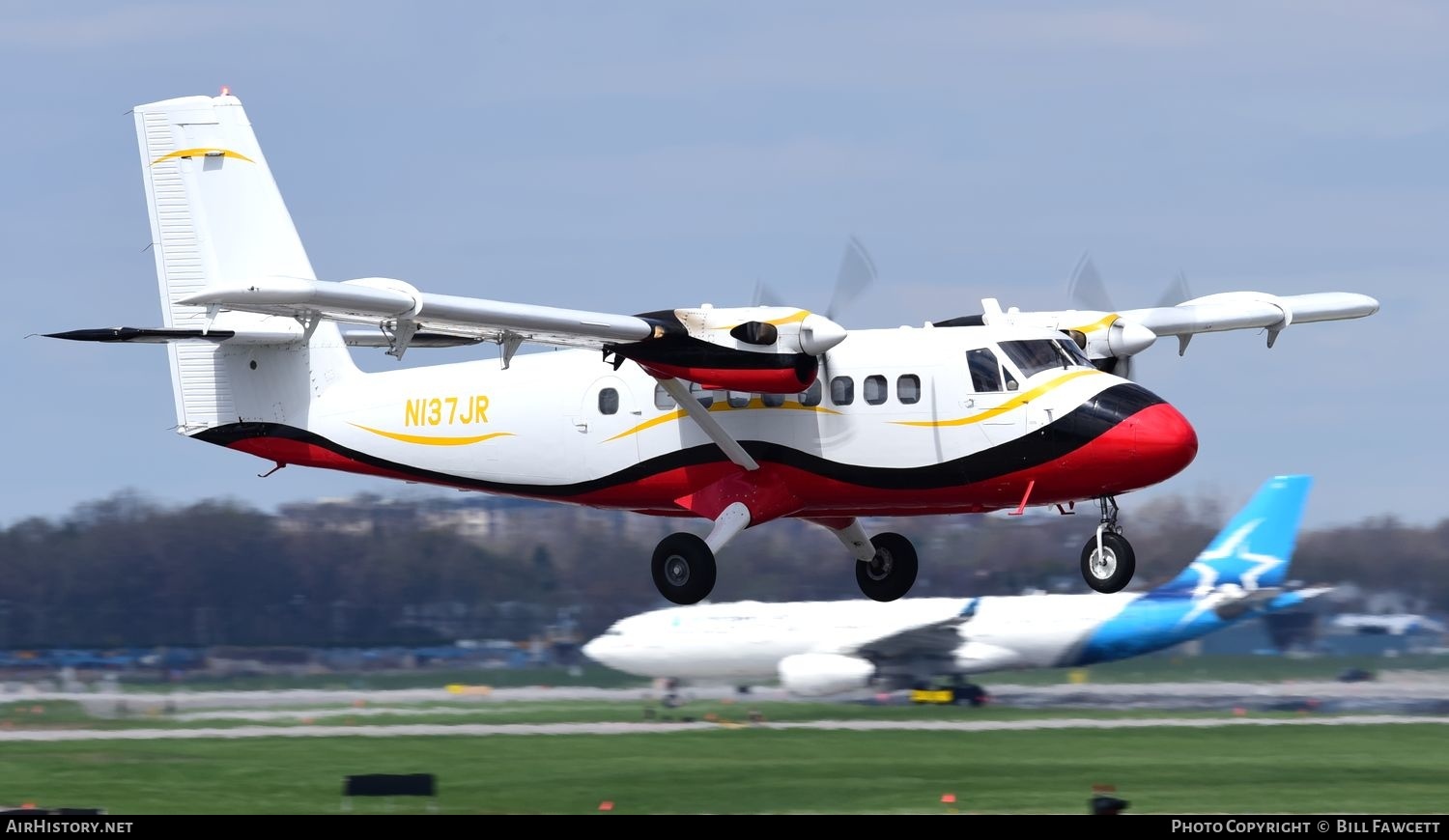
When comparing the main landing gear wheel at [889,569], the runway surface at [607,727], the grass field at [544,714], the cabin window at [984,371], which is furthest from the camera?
the grass field at [544,714]

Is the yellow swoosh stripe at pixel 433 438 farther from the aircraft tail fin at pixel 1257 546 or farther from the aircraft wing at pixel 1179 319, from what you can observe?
the aircraft tail fin at pixel 1257 546

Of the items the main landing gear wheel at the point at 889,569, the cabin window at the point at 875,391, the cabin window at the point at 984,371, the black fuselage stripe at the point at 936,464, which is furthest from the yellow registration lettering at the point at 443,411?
the cabin window at the point at 984,371

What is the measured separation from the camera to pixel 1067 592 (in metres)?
49.5

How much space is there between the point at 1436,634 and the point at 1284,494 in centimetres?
682

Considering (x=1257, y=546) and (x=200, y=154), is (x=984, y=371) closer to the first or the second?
(x=200, y=154)

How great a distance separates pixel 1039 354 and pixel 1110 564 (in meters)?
2.64

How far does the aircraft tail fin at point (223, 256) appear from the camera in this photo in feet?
84.2

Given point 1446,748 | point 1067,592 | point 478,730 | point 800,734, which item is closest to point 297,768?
point 478,730

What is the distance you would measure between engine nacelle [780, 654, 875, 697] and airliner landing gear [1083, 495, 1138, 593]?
87.8 ft

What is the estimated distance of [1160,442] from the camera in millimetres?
21688

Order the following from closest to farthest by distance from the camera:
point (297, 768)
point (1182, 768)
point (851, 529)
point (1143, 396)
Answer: point (1143, 396), point (851, 529), point (297, 768), point (1182, 768)

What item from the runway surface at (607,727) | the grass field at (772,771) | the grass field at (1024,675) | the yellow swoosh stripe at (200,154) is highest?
the yellow swoosh stripe at (200,154)

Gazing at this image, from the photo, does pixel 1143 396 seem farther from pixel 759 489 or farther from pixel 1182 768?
pixel 1182 768

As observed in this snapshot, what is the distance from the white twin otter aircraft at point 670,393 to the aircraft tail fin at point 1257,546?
72.8 ft
